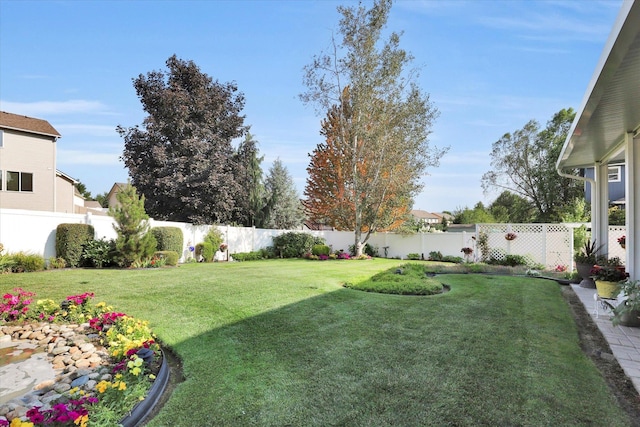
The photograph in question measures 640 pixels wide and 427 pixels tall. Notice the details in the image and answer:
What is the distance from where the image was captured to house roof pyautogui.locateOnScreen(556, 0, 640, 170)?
2.54m

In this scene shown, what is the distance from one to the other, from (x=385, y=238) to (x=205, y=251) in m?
8.93

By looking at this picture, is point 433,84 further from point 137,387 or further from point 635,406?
point 137,387

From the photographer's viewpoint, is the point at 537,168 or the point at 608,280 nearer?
the point at 608,280

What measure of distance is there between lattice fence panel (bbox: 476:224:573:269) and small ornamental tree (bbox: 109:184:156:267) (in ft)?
37.9

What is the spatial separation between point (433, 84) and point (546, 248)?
834 cm

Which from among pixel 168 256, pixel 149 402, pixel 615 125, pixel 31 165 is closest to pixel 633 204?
pixel 615 125

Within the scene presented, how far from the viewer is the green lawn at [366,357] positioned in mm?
2352

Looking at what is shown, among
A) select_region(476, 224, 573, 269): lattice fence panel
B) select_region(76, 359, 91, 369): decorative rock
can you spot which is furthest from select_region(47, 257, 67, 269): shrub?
select_region(476, 224, 573, 269): lattice fence panel

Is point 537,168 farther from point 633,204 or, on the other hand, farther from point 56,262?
point 56,262

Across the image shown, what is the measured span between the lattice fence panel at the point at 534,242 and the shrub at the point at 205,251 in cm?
1048

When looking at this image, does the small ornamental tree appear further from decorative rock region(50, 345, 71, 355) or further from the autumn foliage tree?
the autumn foliage tree

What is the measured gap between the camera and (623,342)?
3926 millimetres

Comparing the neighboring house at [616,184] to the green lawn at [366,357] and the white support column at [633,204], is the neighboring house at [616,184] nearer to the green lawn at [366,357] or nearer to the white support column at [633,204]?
the white support column at [633,204]

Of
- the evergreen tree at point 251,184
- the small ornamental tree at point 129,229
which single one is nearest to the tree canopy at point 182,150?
the evergreen tree at point 251,184
